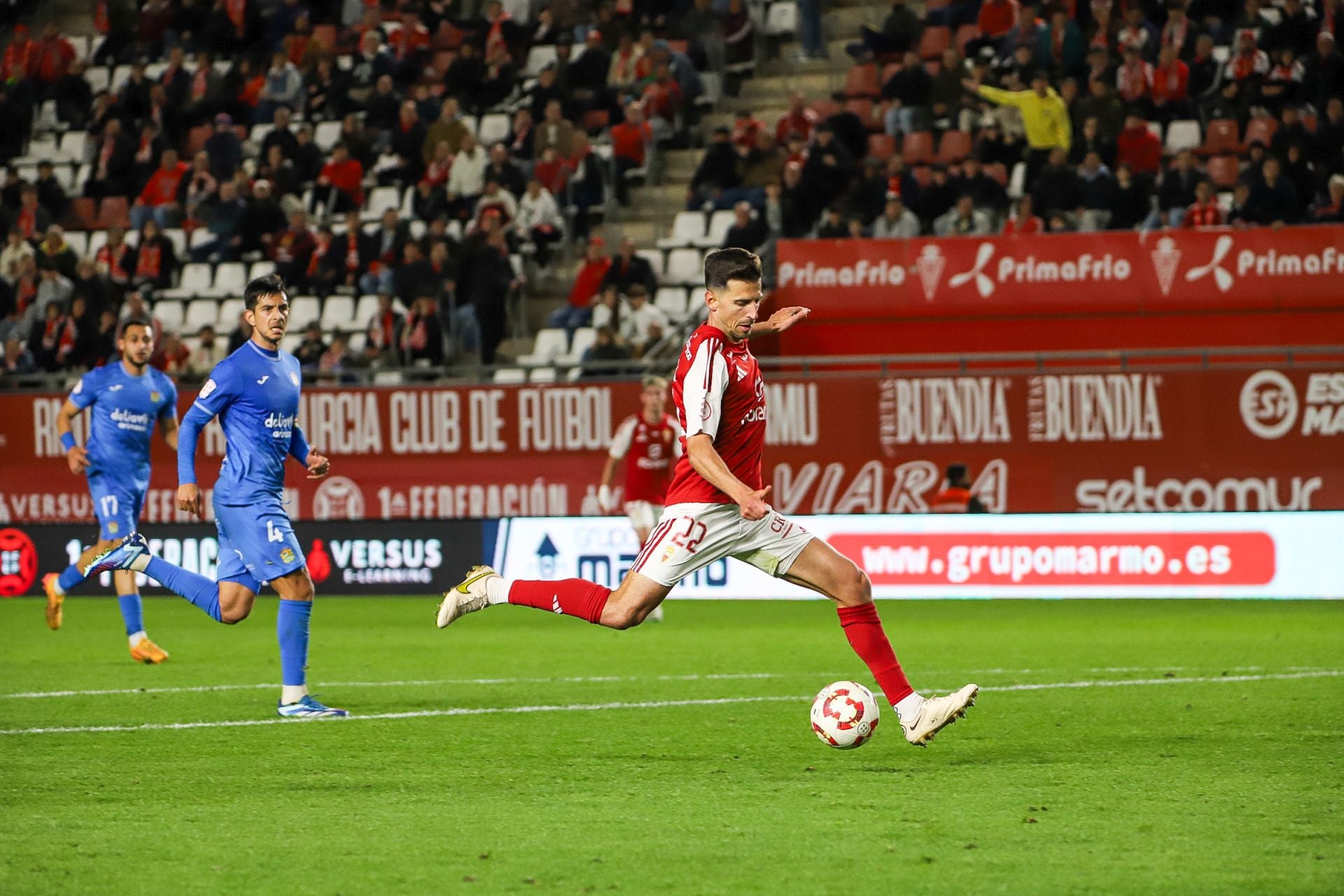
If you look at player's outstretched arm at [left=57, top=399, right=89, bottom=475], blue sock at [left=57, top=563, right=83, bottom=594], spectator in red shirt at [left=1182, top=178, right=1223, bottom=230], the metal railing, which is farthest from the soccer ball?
spectator in red shirt at [left=1182, top=178, right=1223, bottom=230]

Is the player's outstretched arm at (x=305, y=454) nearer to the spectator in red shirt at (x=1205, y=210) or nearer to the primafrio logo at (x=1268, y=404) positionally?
the primafrio logo at (x=1268, y=404)

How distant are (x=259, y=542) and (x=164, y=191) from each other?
59.1 ft

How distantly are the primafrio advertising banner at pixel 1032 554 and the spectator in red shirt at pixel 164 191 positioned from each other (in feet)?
33.7

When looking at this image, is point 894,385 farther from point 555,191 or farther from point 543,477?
point 555,191

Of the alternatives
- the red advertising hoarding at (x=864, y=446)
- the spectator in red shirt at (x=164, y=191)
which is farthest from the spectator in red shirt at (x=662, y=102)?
the spectator in red shirt at (x=164, y=191)

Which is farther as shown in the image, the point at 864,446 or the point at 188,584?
the point at 864,446

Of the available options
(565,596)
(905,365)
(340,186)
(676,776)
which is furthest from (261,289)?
(340,186)

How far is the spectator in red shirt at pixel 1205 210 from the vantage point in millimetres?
20125

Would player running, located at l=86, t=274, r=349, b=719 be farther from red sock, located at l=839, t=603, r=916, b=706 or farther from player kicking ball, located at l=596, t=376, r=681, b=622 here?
player kicking ball, located at l=596, t=376, r=681, b=622

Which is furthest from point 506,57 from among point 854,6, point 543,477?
point 543,477

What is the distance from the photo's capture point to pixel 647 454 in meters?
17.2

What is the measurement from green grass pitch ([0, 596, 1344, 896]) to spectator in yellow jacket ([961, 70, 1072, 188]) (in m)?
8.95

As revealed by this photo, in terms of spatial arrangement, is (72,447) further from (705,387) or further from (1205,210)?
(1205,210)

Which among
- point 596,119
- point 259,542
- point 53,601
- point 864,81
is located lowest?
point 53,601
